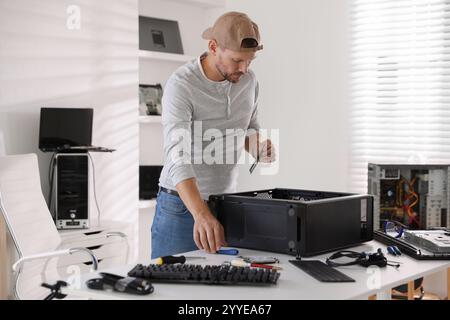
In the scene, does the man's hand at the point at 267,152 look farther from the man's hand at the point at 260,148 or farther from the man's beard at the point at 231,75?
the man's beard at the point at 231,75

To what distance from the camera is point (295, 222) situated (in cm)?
207

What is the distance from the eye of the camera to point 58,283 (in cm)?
166

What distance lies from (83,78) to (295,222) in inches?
95.7

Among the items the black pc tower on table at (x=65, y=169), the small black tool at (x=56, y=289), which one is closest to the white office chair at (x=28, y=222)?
the black pc tower on table at (x=65, y=169)

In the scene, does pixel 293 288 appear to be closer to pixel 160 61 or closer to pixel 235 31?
pixel 235 31

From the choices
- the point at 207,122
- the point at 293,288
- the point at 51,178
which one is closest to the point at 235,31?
the point at 207,122

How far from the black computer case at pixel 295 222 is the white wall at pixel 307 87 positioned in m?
2.21

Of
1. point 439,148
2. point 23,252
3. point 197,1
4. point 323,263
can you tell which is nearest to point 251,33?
point 323,263

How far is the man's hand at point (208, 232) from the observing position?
206 centimetres

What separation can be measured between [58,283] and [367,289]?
819 mm

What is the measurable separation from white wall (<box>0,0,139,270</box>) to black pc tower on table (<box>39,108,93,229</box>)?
0.35ft

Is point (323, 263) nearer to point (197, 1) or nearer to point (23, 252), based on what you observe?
point (23, 252)

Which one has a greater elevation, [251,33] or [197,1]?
[197,1]
